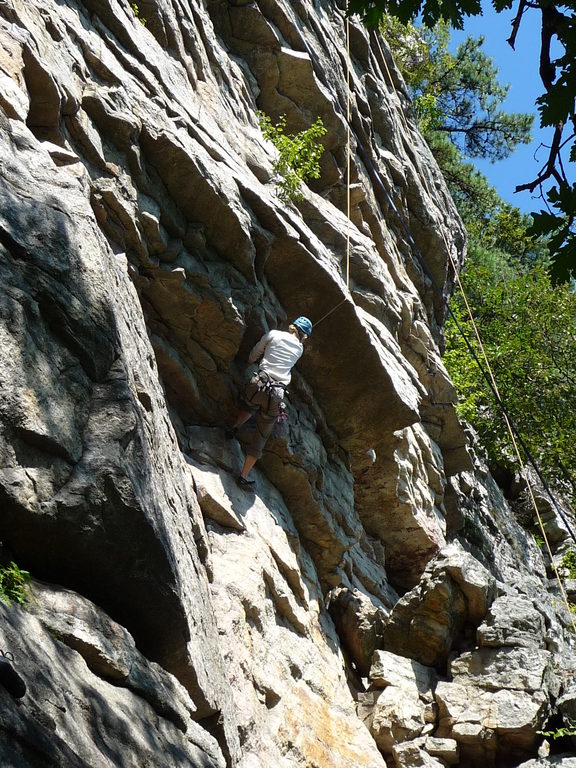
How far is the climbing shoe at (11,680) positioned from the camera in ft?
11.0

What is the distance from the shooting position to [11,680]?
11.1ft

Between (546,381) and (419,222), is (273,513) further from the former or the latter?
(546,381)

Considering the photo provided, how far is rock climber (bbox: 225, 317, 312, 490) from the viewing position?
9.05 m

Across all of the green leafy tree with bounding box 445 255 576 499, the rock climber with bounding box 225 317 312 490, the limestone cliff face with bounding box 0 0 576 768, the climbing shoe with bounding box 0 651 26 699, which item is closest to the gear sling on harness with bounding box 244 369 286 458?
the rock climber with bounding box 225 317 312 490

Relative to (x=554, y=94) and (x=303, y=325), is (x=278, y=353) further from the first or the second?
(x=554, y=94)

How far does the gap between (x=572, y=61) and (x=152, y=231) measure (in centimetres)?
579

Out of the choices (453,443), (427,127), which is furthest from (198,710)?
(427,127)

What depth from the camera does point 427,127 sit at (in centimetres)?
2633

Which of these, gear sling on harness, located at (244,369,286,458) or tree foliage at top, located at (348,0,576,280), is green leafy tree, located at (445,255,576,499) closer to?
gear sling on harness, located at (244,369,286,458)

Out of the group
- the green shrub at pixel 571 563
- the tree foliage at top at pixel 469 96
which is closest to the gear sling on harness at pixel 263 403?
the green shrub at pixel 571 563

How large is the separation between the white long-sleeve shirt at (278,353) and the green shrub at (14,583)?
5057mm

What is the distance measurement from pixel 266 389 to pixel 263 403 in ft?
0.50

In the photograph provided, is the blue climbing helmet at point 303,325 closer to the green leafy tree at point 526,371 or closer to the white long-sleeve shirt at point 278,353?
the white long-sleeve shirt at point 278,353

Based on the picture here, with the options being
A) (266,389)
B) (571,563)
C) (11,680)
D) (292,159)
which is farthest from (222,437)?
(571,563)
